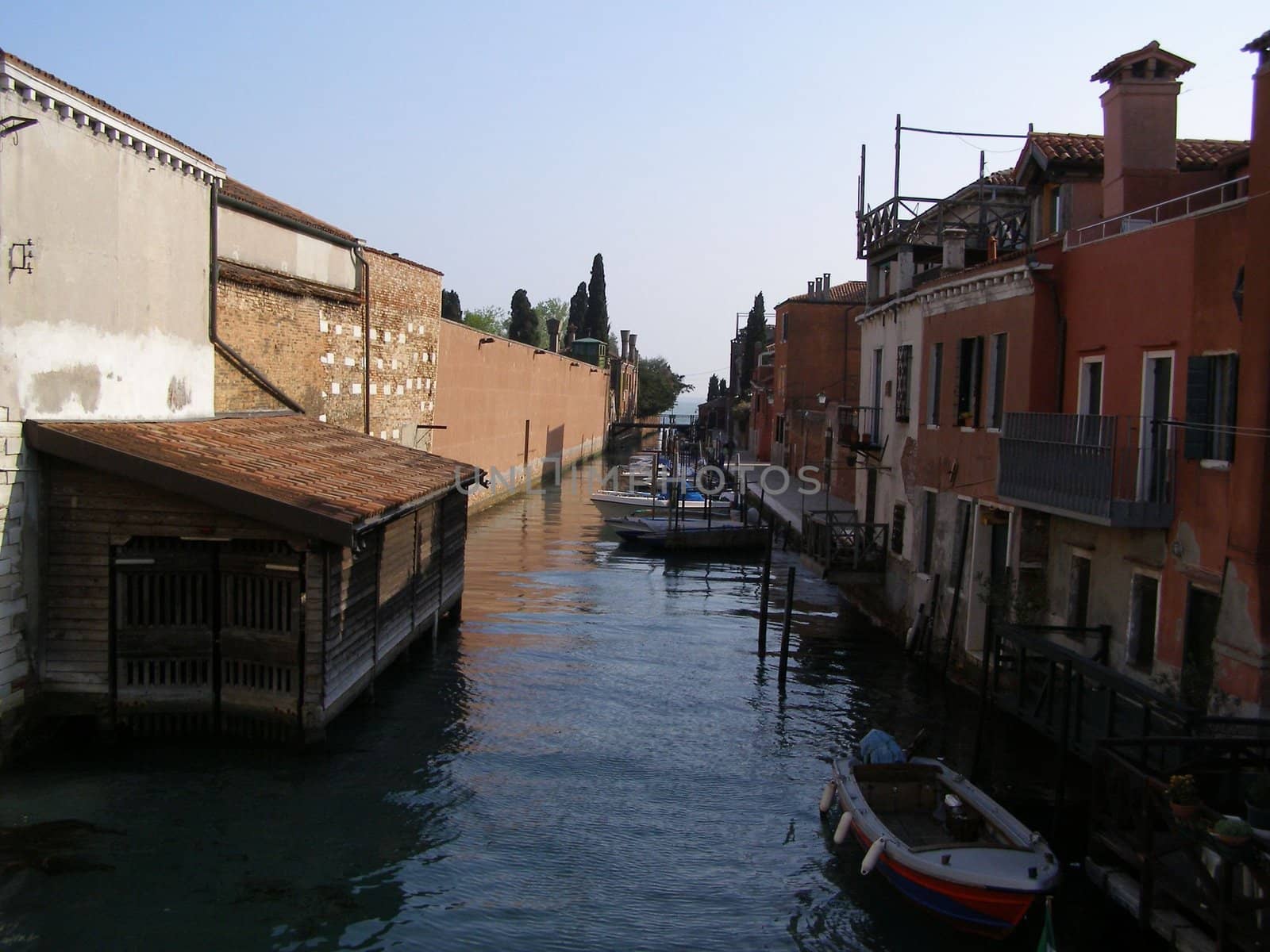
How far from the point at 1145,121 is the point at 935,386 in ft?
18.5

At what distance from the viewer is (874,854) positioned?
9.58 metres

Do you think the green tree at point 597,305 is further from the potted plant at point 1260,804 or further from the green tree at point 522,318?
the potted plant at point 1260,804

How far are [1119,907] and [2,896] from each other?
8.41 metres

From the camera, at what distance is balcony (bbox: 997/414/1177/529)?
35.9ft

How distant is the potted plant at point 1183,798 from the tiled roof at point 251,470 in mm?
6893

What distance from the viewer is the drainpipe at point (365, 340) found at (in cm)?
2411

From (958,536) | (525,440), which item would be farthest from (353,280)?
(525,440)

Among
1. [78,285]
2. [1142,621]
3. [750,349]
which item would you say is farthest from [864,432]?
[750,349]

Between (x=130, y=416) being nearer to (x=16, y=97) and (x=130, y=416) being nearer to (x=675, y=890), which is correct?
(x=16, y=97)

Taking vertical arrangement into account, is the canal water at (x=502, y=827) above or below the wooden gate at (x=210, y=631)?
below

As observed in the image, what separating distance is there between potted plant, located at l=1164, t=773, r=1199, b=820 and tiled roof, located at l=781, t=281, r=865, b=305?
37571mm

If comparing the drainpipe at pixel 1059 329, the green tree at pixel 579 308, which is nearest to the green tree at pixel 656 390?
the green tree at pixel 579 308

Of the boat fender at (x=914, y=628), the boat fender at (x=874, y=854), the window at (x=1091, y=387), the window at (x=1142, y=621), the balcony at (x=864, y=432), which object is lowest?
the boat fender at (x=874, y=854)

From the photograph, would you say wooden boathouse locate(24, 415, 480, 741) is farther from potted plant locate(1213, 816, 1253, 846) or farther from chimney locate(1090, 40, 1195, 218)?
chimney locate(1090, 40, 1195, 218)
